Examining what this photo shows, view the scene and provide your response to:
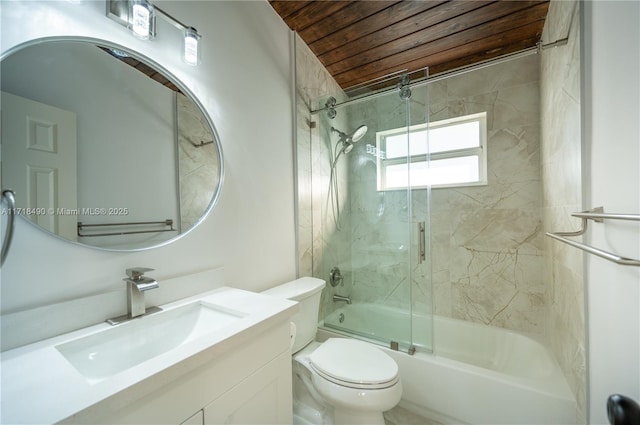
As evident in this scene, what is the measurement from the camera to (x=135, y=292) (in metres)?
0.91

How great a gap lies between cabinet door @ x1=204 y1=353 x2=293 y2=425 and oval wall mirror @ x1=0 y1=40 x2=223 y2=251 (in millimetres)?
670

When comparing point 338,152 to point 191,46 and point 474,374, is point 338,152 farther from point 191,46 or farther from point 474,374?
point 474,374

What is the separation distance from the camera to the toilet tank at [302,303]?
58.1 inches

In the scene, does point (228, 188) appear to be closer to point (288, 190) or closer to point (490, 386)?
point (288, 190)

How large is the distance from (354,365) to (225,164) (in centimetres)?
126

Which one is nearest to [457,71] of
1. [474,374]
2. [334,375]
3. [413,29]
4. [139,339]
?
[413,29]

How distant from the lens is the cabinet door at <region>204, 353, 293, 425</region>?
0.73 meters

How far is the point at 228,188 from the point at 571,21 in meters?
1.78

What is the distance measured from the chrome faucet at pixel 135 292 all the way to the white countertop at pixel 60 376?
69 millimetres

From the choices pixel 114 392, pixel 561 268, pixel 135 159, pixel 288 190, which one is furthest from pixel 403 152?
pixel 114 392

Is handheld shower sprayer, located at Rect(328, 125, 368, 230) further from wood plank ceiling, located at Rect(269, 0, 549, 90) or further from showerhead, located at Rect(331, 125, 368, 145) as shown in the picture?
wood plank ceiling, located at Rect(269, 0, 549, 90)

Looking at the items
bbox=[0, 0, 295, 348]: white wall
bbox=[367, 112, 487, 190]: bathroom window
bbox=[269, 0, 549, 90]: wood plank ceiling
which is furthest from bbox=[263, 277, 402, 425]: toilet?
bbox=[269, 0, 549, 90]: wood plank ceiling

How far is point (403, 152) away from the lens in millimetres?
1832

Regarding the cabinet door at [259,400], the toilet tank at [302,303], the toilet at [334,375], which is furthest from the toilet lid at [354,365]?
the cabinet door at [259,400]
